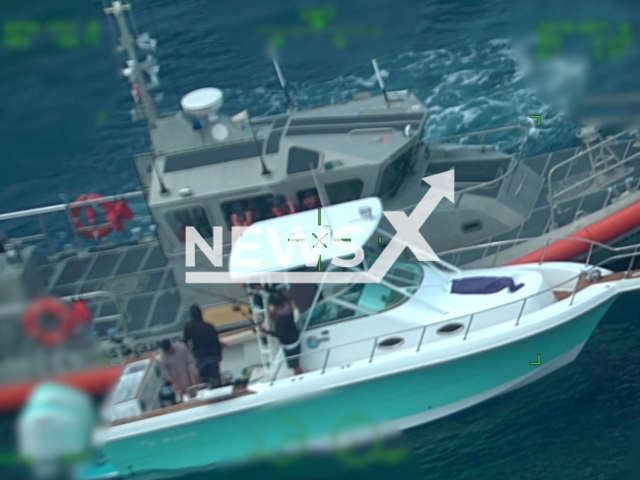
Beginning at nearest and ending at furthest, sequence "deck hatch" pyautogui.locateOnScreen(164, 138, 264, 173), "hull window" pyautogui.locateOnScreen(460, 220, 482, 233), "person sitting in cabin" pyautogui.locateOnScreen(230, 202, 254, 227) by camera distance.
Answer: "person sitting in cabin" pyautogui.locateOnScreen(230, 202, 254, 227)
"deck hatch" pyautogui.locateOnScreen(164, 138, 264, 173)
"hull window" pyautogui.locateOnScreen(460, 220, 482, 233)

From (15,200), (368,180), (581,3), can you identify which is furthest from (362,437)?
(581,3)

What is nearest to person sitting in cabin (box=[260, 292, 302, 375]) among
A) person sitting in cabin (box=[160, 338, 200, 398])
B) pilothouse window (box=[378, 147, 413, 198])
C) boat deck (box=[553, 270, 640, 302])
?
person sitting in cabin (box=[160, 338, 200, 398])

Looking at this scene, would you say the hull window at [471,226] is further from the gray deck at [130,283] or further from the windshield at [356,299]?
the gray deck at [130,283]

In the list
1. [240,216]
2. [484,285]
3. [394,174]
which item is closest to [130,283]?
[240,216]

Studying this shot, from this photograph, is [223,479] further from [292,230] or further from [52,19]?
[52,19]

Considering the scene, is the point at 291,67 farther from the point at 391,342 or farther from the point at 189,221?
the point at 391,342

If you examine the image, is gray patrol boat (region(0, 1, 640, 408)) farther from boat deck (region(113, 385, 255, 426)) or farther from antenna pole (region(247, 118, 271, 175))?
boat deck (region(113, 385, 255, 426))
